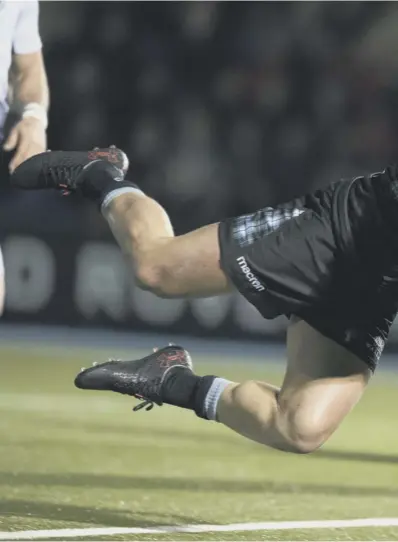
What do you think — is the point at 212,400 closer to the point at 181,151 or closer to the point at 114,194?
the point at 114,194

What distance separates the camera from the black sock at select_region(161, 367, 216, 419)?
3.96 metres

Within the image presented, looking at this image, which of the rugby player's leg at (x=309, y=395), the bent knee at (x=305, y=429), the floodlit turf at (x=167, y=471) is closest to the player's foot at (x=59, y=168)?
the rugby player's leg at (x=309, y=395)

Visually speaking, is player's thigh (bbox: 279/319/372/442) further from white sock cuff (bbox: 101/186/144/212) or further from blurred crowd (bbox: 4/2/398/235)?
blurred crowd (bbox: 4/2/398/235)

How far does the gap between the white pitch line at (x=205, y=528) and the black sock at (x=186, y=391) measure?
16.6 inches

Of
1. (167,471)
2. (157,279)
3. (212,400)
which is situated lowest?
(167,471)

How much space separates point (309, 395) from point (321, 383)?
0.06 m

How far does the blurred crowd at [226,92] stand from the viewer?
10.7 meters

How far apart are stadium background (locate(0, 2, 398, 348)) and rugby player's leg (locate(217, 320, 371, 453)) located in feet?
21.2

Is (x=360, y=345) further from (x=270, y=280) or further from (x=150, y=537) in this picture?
(x=150, y=537)

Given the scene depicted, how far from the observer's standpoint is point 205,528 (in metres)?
3.71

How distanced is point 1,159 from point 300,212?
7633mm

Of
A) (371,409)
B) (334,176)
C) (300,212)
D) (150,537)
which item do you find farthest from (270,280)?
(334,176)

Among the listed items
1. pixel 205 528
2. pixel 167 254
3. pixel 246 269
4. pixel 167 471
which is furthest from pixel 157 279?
pixel 167 471

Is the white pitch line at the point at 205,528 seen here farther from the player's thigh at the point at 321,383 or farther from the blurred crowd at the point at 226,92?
the blurred crowd at the point at 226,92
